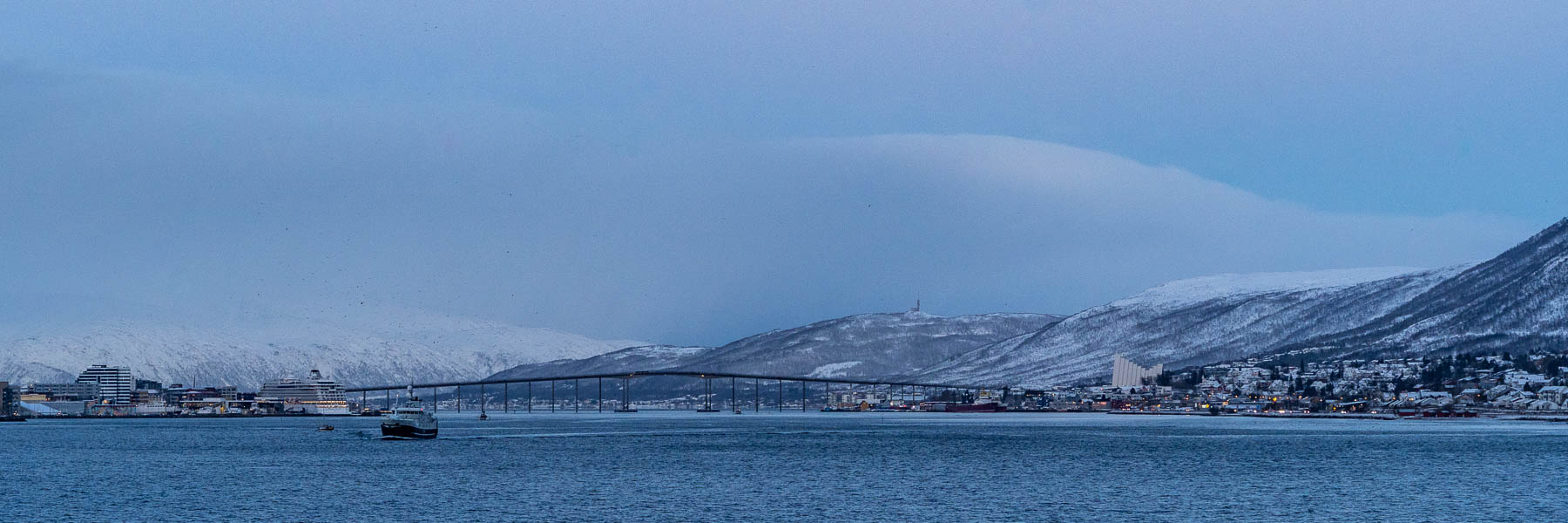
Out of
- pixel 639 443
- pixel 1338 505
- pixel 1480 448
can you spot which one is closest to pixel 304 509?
pixel 1338 505

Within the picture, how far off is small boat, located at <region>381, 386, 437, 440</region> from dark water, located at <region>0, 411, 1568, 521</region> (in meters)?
3.22

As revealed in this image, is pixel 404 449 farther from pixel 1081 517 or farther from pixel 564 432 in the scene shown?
pixel 1081 517

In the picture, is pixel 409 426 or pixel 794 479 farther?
pixel 409 426

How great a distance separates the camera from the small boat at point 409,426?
15512 cm

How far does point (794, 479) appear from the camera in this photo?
92.3 m

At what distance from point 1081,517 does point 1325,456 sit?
52.1m

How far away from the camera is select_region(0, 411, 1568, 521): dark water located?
72312 mm

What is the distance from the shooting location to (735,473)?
97625 mm

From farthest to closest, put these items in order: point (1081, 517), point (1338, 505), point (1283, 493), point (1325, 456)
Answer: point (1325, 456) → point (1283, 493) → point (1338, 505) → point (1081, 517)

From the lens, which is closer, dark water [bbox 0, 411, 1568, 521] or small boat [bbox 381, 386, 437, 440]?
dark water [bbox 0, 411, 1568, 521]

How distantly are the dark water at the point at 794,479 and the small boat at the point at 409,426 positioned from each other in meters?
3.22

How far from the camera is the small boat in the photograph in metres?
155

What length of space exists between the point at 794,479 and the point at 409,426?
236 feet

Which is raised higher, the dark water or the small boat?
the small boat
